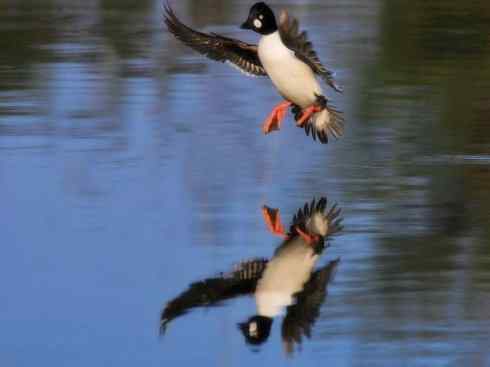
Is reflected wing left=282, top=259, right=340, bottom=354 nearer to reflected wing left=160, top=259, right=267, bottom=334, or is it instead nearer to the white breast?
the white breast

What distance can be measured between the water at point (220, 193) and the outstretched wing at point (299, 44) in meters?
0.60

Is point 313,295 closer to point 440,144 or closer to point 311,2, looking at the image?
point 440,144

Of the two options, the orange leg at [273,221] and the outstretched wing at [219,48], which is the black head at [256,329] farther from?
the outstretched wing at [219,48]

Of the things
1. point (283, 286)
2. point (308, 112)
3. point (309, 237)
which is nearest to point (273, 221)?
point (309, 237)

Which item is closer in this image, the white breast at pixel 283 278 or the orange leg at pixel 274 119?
the white breast at pixel 283 278

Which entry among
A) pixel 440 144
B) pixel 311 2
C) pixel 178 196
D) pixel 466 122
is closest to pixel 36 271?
pixel 178 196

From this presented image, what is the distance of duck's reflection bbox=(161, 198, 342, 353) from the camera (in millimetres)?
6129

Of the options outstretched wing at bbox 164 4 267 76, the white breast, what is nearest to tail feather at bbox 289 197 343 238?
the white breast

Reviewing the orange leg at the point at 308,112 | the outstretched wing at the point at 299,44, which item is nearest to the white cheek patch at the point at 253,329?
the outstretched wing at the point at 299,44

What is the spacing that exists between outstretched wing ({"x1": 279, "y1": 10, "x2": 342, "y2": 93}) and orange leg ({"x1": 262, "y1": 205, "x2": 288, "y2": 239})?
0.87 metres

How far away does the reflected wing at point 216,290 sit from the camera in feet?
20.9

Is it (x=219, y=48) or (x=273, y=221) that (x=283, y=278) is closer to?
(x=273, y=221)

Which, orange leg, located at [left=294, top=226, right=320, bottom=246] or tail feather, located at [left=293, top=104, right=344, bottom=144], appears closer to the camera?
orange leg, located at [left=294, top=226, right=320, bottom=246]

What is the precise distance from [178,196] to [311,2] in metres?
8.17
